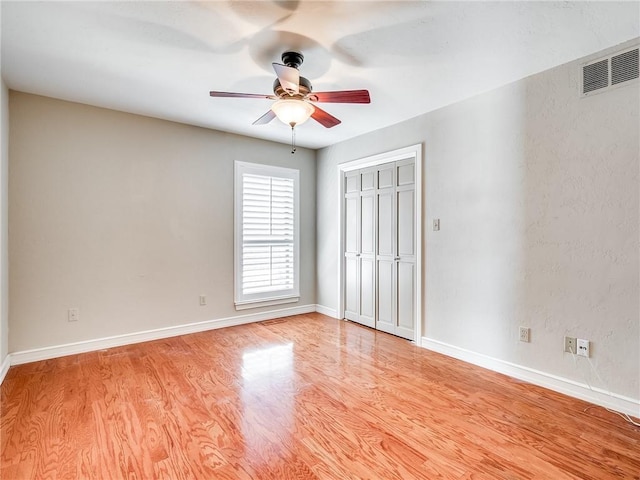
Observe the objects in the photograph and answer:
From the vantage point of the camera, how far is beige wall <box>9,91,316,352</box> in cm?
308

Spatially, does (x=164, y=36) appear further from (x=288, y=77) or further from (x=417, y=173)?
(x=417, y=173)

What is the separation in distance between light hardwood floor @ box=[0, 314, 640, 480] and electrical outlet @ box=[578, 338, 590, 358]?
1.14 feet

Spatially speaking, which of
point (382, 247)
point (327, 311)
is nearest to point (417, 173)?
point (382, 247)

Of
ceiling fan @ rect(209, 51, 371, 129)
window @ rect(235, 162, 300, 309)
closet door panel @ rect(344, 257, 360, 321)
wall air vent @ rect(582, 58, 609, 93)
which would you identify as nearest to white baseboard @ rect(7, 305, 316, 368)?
window @ rect(235, 162, 300, 309)

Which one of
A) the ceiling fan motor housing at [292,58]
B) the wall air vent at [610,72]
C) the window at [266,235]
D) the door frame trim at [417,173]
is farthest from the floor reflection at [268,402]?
the wall air vent at [610,72]

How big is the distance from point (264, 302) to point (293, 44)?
3.28 metres

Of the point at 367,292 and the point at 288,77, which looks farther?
the point at 367,292

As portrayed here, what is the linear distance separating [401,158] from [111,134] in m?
3.22

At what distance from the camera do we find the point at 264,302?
4574 millimetres

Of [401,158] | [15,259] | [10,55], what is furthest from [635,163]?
[15,259]

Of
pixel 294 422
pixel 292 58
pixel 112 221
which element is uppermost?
pixel 292 58

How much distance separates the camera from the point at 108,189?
346cm

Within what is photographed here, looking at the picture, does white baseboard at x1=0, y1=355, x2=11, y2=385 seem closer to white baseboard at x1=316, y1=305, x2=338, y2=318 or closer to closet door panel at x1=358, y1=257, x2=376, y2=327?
white baseboard at x1=316, y1=305, x2=338, y2=318

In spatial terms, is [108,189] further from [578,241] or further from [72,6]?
[578,241]
